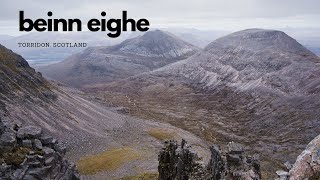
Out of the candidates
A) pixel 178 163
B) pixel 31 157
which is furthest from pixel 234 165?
pixel 31 157

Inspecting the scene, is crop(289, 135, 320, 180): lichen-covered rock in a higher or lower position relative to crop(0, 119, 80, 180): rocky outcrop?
higher

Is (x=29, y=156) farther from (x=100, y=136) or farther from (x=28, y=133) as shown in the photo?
(x=100, y=136)

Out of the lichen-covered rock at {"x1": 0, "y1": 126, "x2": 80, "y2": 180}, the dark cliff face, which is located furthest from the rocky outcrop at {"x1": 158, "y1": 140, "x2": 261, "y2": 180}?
the dark cliff face

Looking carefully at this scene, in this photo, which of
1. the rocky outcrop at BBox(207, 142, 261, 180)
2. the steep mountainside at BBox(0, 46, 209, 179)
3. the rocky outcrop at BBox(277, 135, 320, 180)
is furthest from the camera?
the steep mountainside at BBox(0, 46, 209, 179)

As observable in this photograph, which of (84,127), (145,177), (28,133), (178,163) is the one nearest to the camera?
(178,163)

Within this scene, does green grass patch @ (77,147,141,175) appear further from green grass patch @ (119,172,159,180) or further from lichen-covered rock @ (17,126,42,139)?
lichen-covered rock @ (17,126,42,139)
